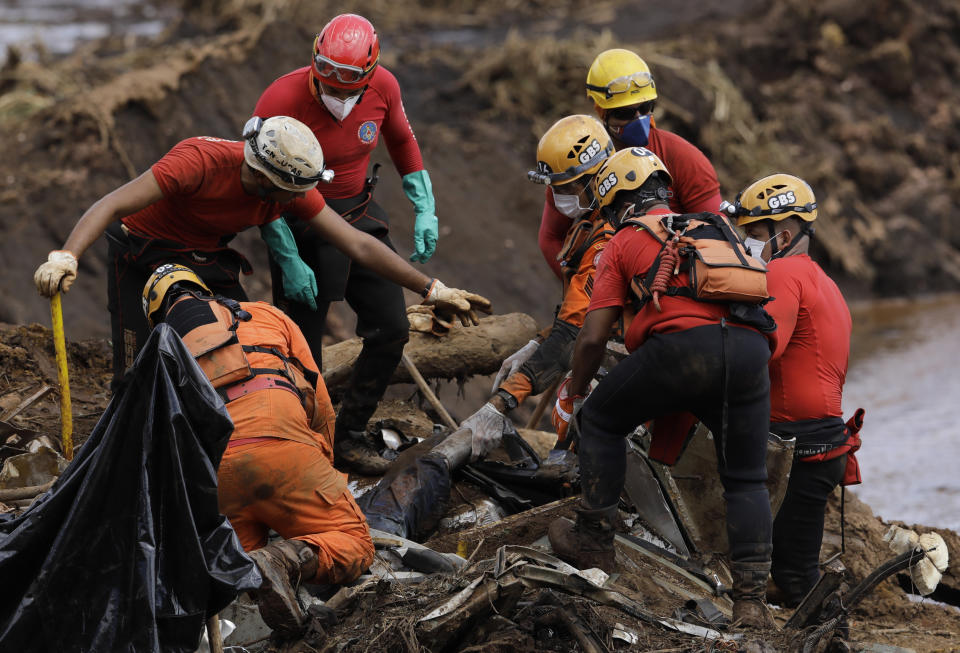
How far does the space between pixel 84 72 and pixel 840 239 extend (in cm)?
949

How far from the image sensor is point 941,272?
46.3 feet

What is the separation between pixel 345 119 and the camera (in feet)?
16.8

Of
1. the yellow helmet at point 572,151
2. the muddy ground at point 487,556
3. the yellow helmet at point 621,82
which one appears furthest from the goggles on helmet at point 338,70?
the muddy ground at point 487,556

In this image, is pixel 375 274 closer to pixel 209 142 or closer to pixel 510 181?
pixel 209 142

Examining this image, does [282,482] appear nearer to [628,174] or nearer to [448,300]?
[448,300]

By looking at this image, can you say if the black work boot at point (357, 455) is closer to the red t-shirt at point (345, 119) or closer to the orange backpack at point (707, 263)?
the red t-shirt at point (345, 119)

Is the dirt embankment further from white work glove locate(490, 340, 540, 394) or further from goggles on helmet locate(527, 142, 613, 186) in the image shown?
goggles on helmet locate(527, 142, 613, 186)

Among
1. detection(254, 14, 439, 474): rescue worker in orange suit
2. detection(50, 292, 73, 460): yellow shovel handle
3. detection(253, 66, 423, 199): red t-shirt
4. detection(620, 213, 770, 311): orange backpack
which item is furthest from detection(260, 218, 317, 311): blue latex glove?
detection(620, 213, 770, 311): orange backpack

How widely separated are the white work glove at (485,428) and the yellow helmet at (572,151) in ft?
3.83

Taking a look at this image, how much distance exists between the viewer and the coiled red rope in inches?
151

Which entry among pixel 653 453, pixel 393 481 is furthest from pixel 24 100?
pixel 653 453

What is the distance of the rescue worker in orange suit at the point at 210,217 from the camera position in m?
4.18

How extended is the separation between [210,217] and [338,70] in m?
0.96

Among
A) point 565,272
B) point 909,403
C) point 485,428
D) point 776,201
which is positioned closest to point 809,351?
point 776,201
